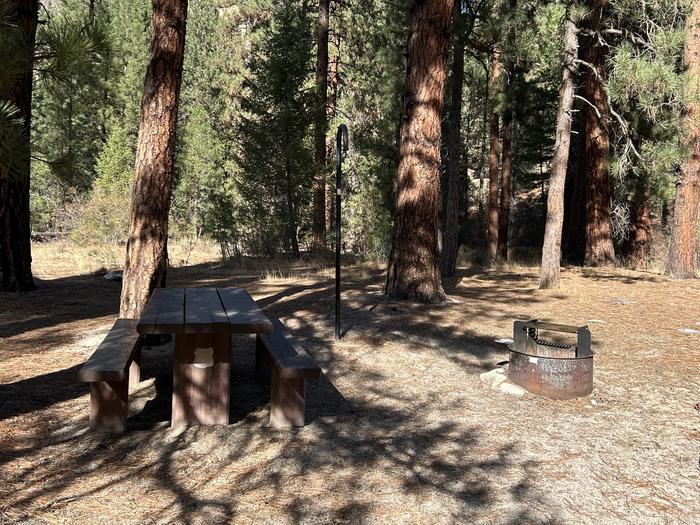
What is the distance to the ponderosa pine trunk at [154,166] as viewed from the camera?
21.5 ft

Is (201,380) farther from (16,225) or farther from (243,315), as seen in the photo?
(16,225)

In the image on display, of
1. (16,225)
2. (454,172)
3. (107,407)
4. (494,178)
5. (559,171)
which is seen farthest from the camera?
(494,178)

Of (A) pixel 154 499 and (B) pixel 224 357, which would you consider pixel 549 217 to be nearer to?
(B) pixel 224 357

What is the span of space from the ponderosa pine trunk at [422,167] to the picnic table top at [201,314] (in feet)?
12.3

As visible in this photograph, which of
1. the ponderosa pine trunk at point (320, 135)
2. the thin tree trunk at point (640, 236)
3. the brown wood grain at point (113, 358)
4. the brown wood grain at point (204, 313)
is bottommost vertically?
the brown wood grain at point (113, 358)

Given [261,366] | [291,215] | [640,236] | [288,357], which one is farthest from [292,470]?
[640,236]

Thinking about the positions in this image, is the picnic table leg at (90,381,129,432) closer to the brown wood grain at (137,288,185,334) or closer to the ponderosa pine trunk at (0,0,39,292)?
the brown wood grain at (137,288,185,334)

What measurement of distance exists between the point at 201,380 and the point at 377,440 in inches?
50.4

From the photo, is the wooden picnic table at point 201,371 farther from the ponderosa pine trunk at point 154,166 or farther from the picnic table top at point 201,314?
the ponderosa pine trunk at point 154,166

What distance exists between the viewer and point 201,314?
449 cm

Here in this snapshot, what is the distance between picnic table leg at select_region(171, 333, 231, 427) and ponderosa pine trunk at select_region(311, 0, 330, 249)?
45.7ft

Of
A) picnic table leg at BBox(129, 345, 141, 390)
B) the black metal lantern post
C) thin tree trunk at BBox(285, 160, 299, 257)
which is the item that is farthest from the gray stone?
thin tree trunk at BBox(285, 160, 299, 257)

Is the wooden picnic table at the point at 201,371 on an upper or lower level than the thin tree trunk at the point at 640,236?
lower

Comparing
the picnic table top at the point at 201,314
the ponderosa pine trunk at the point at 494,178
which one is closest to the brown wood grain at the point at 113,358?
the picnic table top at the point at 201,314
